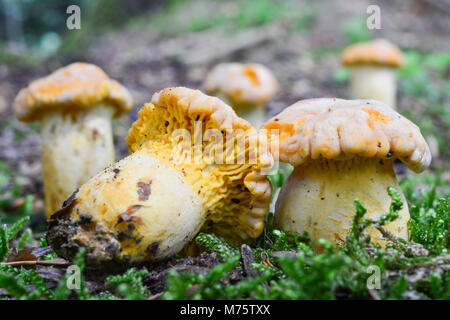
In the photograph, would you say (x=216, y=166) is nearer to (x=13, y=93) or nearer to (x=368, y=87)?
(x=368, y=87)

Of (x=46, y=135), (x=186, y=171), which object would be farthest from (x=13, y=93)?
(x=186, y=171)

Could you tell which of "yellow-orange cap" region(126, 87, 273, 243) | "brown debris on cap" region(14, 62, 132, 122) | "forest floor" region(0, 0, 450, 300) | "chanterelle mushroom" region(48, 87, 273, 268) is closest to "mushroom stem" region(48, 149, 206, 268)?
"chanterelle mushroom" region(48, 87, 273, 268)

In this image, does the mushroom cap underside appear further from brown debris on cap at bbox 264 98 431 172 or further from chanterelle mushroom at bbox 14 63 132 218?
brown debris on cap at bbox 264 98 431 172

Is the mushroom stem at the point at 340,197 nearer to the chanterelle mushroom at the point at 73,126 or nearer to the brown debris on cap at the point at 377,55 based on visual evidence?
the chanterelle mushroom at the point at 73,126

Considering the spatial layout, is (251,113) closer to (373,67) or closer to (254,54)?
(373,67)

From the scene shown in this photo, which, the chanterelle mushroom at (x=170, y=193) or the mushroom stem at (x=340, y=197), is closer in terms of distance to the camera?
the chanterelle mushroom at (x=170, y=193)

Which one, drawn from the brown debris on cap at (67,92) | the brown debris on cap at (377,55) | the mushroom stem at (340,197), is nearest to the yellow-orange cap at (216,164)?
the mushroom stem at (340,197)

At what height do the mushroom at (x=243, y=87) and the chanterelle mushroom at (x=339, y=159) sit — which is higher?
the mushroom at (x=243, y=87)
